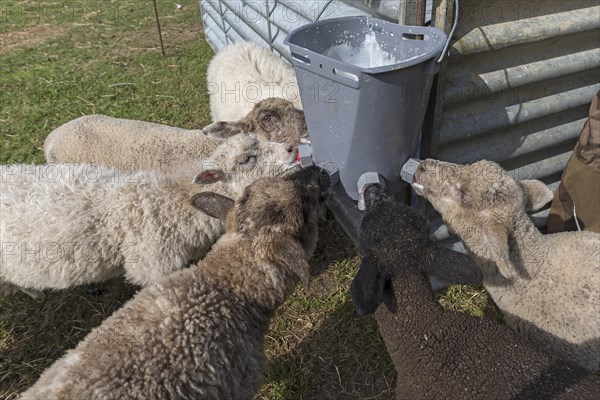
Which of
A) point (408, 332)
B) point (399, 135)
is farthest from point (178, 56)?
point (408, 332)

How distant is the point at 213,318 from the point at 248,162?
1.60m

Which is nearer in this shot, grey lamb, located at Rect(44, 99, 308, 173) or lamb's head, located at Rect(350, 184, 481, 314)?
lamb's head, located at Rect(350, 184, 481, 314)

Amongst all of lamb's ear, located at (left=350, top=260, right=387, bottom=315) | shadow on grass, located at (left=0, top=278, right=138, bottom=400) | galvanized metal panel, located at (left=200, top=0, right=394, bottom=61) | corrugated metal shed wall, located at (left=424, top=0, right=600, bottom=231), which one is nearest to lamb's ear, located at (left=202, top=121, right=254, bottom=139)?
galvanized metal panel, located at (left=200, top=0, right=394, bottom=61)

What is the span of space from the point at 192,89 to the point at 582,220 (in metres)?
6.15

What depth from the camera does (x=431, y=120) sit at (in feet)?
11.3

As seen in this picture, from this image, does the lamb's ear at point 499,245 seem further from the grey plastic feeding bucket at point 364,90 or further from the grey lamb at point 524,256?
the grey plastic feeding bucket at point 364,90

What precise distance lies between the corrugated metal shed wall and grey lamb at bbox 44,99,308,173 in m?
1.57

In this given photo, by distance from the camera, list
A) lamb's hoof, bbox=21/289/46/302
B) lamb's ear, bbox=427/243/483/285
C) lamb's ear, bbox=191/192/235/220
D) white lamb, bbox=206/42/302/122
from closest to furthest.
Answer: lamb's ear, bbox=427/243/483/285
lamb's ear, bbox=191/192/235/220
lamb's hoof, bbox=21/289/46/302
white lamb, bbox=206/42/302/122

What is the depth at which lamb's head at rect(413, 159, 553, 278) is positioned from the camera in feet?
10.7

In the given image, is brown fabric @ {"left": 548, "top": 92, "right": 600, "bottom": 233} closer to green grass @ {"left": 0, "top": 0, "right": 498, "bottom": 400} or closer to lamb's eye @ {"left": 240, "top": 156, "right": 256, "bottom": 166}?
green grass @ {"left": 0, "top": 0, "right": 498, "bottom": 400}

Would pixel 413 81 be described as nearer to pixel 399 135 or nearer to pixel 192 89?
pixel 399 135

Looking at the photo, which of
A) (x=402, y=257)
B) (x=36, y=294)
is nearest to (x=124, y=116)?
(x=36, y=294)

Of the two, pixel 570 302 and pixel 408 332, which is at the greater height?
pixel 408 332

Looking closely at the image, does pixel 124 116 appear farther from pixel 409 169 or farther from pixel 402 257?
pixel 402 257
